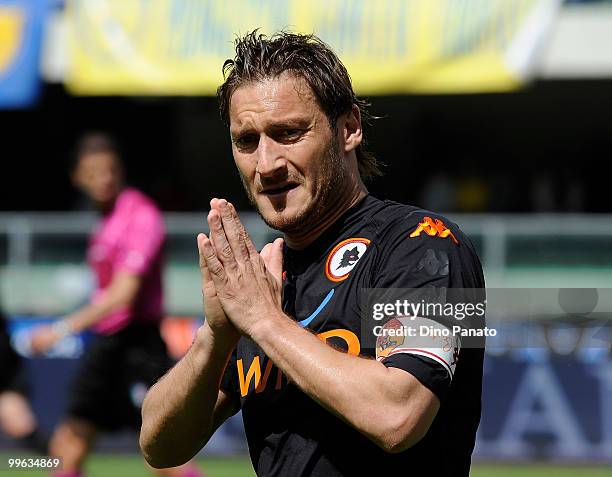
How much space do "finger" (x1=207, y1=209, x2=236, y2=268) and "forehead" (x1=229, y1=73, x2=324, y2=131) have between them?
0.28 meters

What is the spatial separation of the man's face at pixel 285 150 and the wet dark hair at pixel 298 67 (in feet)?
0.08

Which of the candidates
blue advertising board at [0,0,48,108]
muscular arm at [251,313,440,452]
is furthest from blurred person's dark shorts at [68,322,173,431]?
blue advertising board at [0,0,48,108]

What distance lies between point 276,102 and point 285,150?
120mm

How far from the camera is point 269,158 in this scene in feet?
9.27

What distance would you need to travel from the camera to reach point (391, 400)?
8.13 ft

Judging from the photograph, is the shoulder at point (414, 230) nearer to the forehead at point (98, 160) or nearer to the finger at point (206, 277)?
the finger at point (206, 277)

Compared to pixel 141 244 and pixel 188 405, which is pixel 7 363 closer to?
pixel 141 244

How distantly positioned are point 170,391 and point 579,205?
12.4 metres

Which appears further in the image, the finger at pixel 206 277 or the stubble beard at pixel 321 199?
the stubble beard at pixel 321 199

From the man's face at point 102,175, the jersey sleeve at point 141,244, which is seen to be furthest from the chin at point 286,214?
the man's face at point 102,175

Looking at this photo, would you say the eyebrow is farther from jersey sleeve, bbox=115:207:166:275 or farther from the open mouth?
jersey sleeve, bbox=115:207:166:275

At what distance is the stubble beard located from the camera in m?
2.88

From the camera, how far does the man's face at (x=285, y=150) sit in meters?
2.83

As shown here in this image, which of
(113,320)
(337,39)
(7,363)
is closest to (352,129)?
(113,320)
